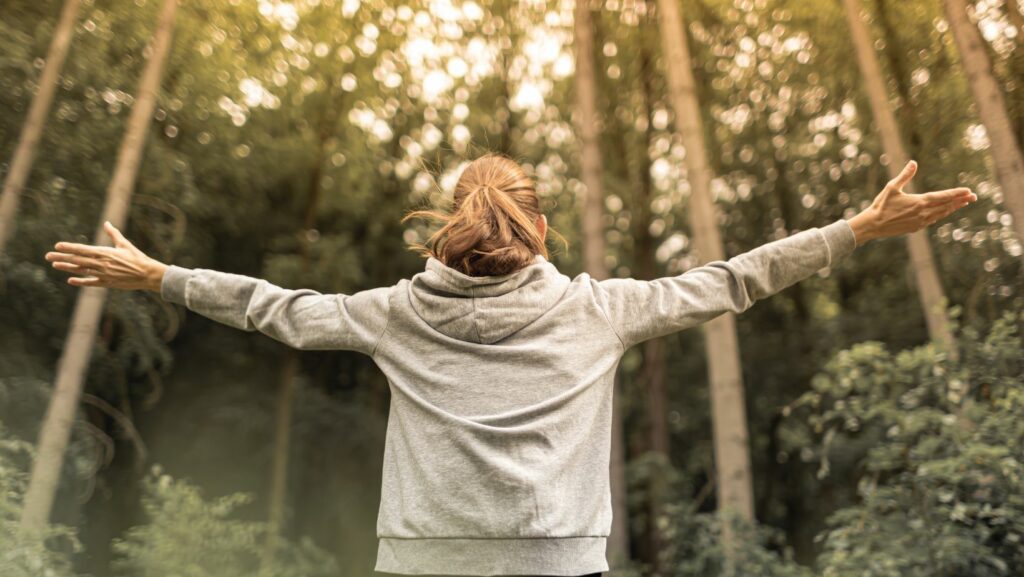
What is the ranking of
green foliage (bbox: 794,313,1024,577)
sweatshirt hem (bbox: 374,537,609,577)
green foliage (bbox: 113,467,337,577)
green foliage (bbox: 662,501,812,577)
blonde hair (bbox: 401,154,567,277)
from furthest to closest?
green foliage (bbox: 113,467,337,577) < green foliage (bbox: 662,501,812,577) < green foliage (bbox: 794,313,1024,577) < blonde hair (bbox: 401,154,567,277) < sweatshirt hem (bbox: 374,537,609,577)

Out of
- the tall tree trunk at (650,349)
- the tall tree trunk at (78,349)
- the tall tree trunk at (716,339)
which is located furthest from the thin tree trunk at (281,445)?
the tall tree trunk at (716,339)

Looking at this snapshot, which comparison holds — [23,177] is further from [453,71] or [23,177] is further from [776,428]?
[776,428]

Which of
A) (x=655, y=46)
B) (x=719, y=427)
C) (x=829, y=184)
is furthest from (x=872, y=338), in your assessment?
(x=719, y=427)

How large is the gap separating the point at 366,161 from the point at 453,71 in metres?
2.21

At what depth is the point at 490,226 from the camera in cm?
153

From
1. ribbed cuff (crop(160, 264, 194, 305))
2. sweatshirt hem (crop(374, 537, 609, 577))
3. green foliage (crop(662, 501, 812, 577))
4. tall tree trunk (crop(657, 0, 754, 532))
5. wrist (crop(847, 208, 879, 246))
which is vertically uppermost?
tall tree trunk (crop(657, 0, 754, 532))

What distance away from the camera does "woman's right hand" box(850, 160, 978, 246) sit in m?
1.79

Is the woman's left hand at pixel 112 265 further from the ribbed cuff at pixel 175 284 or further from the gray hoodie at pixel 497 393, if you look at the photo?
the gray hoodie at pixel 497 393

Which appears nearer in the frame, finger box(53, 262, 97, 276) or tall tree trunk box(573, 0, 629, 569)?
finger box(53, 262, 97, 276)

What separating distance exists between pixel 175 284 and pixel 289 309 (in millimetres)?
287

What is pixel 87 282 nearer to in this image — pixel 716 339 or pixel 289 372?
pixel 716 339

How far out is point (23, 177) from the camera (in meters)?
7.73

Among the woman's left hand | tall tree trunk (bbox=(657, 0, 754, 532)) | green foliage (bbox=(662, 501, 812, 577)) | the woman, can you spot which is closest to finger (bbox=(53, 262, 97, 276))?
the woman's left hand

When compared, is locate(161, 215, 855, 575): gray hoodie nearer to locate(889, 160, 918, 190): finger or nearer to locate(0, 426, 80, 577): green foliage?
locate(889, 160, 918, 190): finger
